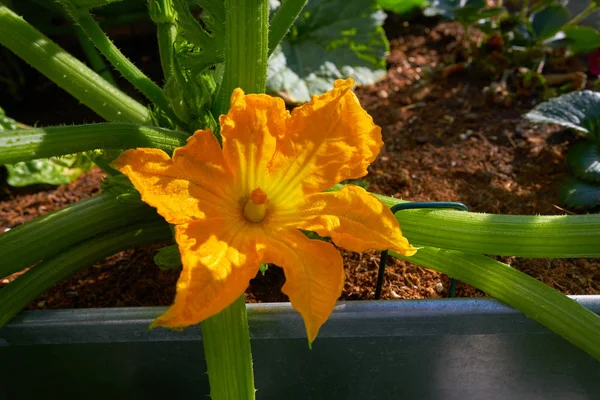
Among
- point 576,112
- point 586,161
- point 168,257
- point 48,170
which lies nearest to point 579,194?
point 586,161

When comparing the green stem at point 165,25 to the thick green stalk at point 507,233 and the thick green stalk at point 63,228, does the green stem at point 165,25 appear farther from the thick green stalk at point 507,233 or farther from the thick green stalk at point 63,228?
the thick green stalk at point 507,233

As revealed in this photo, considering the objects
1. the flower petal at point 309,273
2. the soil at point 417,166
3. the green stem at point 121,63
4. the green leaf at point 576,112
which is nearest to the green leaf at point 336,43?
the soil at point 417,166

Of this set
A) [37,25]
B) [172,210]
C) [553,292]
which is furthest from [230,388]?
[37,25]

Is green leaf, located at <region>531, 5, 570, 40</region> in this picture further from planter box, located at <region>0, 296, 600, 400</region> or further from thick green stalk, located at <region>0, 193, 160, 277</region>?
thick green stalk, located at <region>0, 193, 160, 277</region>

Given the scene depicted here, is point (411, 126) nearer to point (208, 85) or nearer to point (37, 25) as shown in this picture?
point (208, 85)

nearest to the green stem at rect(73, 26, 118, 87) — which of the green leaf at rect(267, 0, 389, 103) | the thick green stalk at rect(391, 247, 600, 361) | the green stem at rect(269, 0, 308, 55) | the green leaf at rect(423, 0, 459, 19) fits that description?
the green leaf at rect(267, 0, 389, 103)

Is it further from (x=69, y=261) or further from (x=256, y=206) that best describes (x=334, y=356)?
(x=69, y=261)
